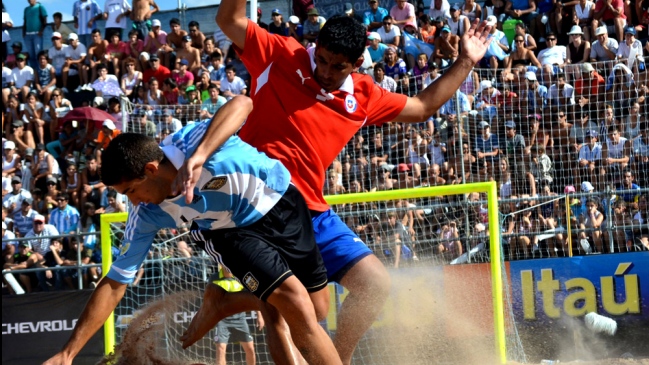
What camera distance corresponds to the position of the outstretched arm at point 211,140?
4016mm

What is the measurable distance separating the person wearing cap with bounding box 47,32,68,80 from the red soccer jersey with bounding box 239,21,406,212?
44.2 feet

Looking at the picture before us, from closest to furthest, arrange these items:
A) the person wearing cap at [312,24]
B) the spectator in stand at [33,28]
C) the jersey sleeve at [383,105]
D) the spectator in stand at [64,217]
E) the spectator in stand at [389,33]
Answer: the jersey sleeve at [383,105], the spectator in stand at [64,217], the spectator in stand at [389,33], the person wearing cap at [312,24], the spectator in stand at [33,28]

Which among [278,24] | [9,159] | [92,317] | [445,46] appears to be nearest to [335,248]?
[92,317]

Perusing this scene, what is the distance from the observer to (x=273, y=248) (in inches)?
187

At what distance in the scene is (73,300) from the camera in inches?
445

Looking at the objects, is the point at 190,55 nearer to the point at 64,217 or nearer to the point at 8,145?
the point at 8,145

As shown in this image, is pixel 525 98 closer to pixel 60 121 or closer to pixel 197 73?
pixel 197 73

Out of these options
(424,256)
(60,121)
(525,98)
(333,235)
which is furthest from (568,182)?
(60,121)

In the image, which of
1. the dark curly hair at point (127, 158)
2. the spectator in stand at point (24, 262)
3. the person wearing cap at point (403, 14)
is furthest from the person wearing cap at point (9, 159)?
the dark curly hair at point (127, 158)

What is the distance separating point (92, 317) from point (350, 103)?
1.95m

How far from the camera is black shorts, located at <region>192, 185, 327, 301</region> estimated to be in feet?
15.1

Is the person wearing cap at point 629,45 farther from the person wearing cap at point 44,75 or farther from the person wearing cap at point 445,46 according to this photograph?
the person wearing cap at point 44,75

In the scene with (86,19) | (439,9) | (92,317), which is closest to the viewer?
(92,317)

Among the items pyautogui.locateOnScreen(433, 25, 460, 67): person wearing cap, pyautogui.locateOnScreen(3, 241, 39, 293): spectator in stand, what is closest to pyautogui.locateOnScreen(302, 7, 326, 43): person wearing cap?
pyautogui.locateOnScreen(433, 25, 460, 67): person wearing cap
